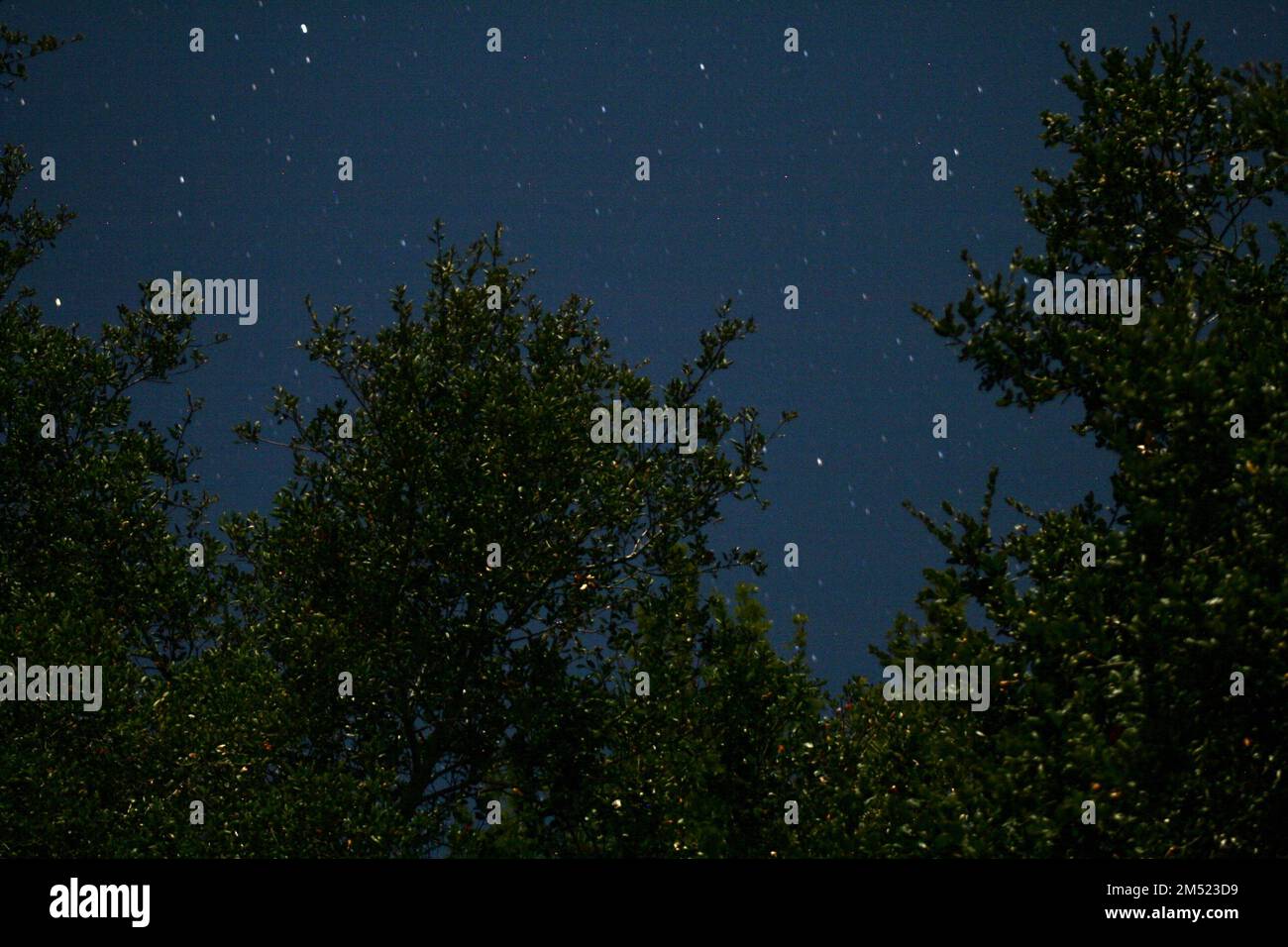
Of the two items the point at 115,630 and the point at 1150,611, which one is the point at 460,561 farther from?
the point at 1150,611

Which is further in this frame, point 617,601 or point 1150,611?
point 617,601

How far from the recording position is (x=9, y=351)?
65.3ft

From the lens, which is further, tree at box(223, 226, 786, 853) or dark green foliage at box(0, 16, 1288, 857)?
tree at box(223, 226, 786, 853)

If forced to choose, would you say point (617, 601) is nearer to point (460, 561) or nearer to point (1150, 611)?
point (460, 561)

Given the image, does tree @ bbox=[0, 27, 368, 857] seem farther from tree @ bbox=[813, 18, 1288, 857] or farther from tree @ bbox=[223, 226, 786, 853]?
tree @ bbox=[813, 18, 1288, 857]

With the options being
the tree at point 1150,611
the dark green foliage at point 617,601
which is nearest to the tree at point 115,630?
the dark green foliage at point 617,601

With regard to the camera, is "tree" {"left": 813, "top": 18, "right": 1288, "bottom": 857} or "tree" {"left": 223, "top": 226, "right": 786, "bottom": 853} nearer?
"tree" {"left": 813, "top": 18, "right": 1288, "bottom": 857}

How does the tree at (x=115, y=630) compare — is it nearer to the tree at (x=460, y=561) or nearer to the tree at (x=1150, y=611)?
the tree at (x=460, y=561)

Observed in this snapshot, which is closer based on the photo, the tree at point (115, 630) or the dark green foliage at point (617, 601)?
the dark green foliage at point (617, 601)

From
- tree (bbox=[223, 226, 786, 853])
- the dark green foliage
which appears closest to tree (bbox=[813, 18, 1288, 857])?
the dark green foliage

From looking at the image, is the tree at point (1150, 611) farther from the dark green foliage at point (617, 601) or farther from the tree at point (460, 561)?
the tree at point (460, 561)

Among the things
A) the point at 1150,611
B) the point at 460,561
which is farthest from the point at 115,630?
the point at 1150,611

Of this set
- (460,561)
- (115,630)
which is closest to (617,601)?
(460,561)
